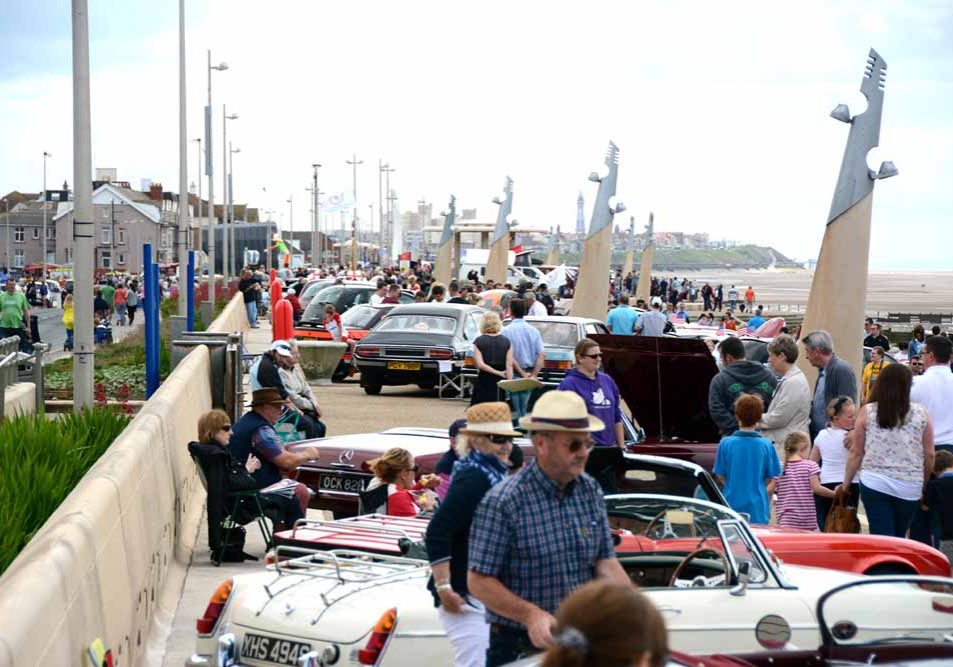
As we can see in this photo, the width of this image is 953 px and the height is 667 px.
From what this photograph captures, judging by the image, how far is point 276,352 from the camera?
14547mm

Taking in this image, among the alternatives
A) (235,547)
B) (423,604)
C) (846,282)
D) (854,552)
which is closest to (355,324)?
(846,282)

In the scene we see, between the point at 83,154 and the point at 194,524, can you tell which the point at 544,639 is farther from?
the point at 83,154

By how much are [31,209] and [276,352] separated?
544 feet

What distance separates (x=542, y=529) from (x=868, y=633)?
1.37 m

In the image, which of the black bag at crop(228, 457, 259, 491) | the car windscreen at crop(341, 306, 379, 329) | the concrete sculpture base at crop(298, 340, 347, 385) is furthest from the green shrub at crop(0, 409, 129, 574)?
the car windscreen at crop(341, 306, 379, 329)

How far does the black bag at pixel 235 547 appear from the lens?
1111 cm

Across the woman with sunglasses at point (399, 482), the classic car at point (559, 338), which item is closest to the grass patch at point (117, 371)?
the classic car at point (559, 338)

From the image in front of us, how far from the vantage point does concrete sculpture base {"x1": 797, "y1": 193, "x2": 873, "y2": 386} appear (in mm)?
18938

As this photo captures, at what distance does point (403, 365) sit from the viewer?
2394cm

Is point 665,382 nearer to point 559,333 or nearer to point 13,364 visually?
point 13,364

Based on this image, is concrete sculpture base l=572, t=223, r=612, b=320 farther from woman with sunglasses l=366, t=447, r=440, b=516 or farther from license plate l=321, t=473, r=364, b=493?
woman with sunglasses l=366, t=447, r=440, b=516

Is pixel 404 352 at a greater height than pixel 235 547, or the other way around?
pixel 404 352

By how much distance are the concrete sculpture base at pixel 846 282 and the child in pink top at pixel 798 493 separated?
8.44 m

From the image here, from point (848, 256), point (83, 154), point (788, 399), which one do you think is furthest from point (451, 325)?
point (788, 399)
